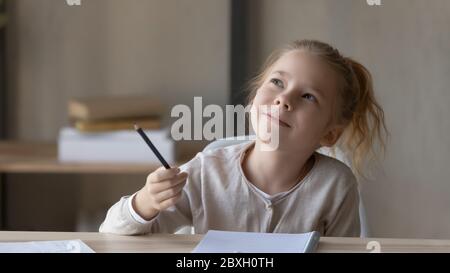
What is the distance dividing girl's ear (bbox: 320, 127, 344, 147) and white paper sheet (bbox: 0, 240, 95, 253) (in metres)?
0.37

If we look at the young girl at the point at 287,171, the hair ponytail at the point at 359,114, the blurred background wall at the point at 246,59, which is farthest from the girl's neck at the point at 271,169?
the blurred background wall at the point at 246,59

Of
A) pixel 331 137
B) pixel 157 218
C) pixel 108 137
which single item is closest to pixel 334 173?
pixel 331 137

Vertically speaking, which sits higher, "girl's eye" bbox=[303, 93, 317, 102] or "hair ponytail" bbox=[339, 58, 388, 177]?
"girl's eye" bbox=[303, 93, 317, 102]

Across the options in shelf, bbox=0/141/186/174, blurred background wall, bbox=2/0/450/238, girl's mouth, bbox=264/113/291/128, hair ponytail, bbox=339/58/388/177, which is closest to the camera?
girl's mouth, bbox=264/113/291/128

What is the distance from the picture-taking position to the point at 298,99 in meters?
0.95

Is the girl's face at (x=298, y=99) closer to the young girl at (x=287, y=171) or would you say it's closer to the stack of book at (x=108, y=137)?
the young girl at (x=287, y=171)

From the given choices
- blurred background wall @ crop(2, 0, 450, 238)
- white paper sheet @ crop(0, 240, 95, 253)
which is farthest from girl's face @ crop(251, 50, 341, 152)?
blurred background wall @ crop(2, 0, 450, 238)

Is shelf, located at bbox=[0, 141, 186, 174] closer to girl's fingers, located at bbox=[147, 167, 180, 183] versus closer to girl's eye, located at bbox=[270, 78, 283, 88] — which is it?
girl's eye, located at bbox=[270, 78, 283, 88]

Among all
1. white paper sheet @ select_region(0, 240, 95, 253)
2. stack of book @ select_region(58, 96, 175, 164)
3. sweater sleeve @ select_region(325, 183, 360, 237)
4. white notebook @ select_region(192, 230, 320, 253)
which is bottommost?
stack of book @ select_region(58, 96, 175, 164)

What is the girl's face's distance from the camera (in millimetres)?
932

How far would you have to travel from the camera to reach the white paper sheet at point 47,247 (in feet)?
2.57
